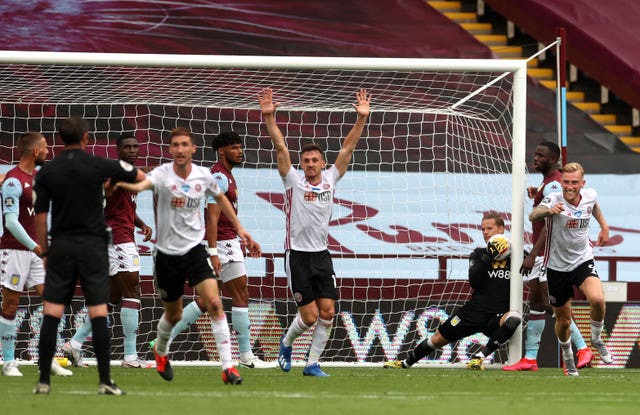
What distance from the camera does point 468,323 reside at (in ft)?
37.9

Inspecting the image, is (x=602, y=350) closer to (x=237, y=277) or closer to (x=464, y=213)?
(x=237, y=277)

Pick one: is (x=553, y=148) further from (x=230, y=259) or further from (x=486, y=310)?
(x=230, y=259)

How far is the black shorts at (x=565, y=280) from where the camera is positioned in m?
10.8

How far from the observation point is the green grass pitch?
709 cm

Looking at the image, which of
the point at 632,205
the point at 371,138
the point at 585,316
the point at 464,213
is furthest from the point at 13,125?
the point at 632,205

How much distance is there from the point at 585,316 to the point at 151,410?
7.70m

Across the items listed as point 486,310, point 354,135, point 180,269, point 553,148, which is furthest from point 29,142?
point 553,148

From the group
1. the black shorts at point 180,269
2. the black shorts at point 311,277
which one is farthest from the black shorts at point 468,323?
the black shorts at point 180,269

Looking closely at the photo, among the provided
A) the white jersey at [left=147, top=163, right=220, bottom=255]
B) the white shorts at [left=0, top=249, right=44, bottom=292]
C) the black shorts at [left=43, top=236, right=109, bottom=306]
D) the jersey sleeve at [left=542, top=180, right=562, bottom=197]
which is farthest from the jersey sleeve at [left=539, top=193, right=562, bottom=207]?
the black shorts at [left=43, top=236, right=109, bottom=306]

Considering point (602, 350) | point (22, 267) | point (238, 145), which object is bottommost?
point (602, 350)

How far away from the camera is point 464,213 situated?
53.7ft

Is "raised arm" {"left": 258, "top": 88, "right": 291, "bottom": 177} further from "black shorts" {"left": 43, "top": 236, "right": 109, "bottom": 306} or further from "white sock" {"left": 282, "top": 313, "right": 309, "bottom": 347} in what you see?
"black shorts" {"left": 43, "top": 236, "right": 109, "bottom": 306}

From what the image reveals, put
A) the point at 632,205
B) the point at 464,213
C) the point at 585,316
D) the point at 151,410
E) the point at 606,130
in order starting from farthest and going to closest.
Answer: the point at 606,130 < the point at 632,205 < the point at 464,213 < the point at 585,316 < the point at 151,410

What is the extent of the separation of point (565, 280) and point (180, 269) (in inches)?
147
